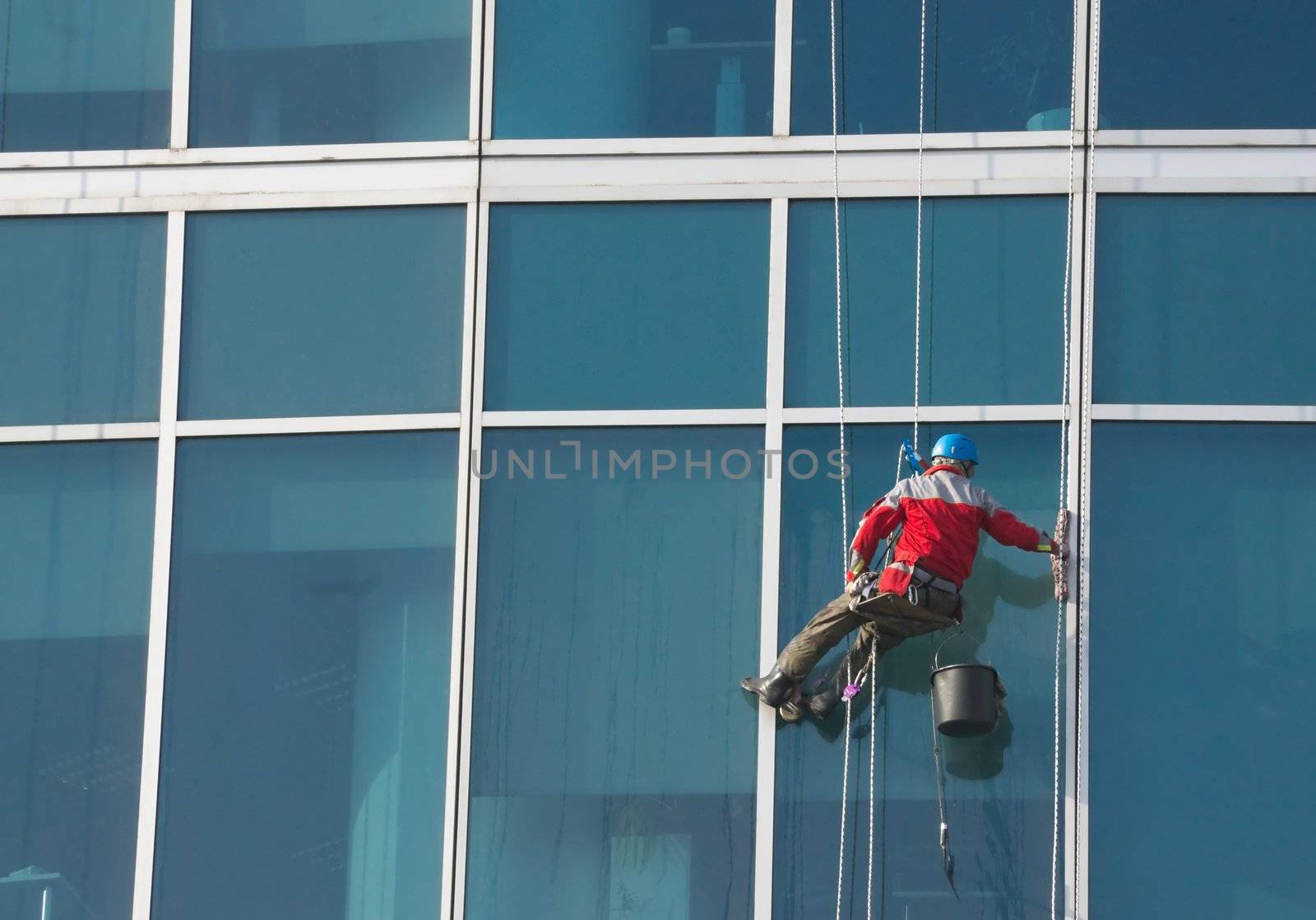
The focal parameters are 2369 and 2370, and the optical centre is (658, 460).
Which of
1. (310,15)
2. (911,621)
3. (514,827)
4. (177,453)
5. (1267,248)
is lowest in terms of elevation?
(514,827)

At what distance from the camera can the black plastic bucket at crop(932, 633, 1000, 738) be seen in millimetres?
9953

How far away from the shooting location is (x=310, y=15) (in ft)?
37.7

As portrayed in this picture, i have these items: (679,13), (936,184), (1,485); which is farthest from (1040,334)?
(1,485)

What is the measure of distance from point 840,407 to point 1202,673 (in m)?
1.96

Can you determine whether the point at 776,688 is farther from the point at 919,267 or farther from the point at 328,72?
the point at 328,72

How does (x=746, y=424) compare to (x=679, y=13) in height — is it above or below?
below

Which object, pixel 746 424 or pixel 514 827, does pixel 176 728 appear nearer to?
pixel 514 827

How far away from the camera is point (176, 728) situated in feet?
34.7

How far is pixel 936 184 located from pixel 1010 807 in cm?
285

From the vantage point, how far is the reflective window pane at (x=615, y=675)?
1022cm

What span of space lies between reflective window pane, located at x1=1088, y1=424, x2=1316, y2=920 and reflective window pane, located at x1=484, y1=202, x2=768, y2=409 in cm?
173

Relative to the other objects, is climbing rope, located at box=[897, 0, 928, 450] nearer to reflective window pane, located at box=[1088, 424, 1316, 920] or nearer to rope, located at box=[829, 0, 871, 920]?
rope, located at box=[829, 0, 871, 920]

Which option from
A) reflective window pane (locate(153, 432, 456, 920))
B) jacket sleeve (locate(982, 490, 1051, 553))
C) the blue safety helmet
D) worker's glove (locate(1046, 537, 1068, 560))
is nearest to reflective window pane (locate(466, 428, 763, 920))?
reflective window pane (locate(153, 432, 456, 920))

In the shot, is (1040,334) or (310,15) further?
(310,15)
